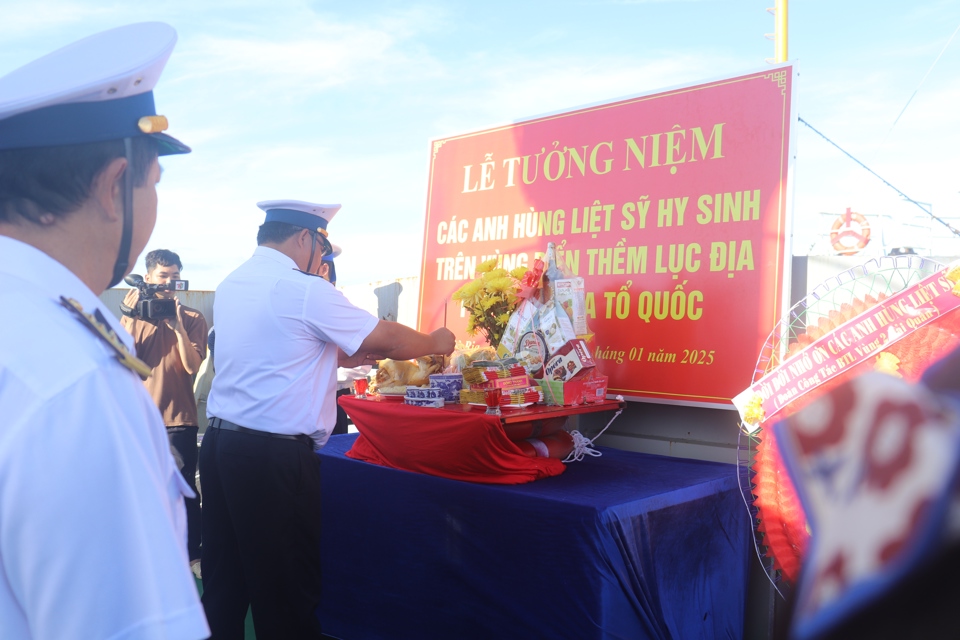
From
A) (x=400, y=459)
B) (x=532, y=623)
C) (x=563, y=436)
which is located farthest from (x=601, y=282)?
(x=532, y=623)

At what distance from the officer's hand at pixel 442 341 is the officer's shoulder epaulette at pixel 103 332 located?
180 cm

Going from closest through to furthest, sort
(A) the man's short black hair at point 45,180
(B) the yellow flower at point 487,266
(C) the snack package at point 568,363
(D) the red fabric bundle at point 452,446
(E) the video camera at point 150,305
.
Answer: (A) the man's short black hair at point 45,180 → (D) the red fabric bundle at point 452,446 → (C) the snack package at point 568,363 → (B) the yellow flower at point 487,266 → (E) the video camera at point 150,305

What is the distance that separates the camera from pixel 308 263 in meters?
2.44

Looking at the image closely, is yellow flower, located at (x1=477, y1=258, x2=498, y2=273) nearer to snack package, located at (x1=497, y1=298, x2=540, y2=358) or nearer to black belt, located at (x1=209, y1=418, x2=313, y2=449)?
snack package, located at (x1=497, y1=298, x2=540, y2=358)

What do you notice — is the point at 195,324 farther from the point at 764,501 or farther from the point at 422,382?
the point at 764,501

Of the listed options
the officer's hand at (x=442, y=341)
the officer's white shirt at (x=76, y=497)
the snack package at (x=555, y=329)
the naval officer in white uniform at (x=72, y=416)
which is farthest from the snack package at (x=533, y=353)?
the officer's white shirt at (x=76, y=497)

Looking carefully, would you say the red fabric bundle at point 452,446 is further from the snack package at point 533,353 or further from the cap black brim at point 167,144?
the cap black brim at point 167,144

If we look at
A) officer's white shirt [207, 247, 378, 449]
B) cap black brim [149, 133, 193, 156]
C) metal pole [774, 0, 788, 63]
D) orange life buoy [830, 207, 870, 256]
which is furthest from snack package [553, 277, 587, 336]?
orange life buoy [830, 207, 870, 256]

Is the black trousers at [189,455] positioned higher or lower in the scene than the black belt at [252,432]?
lower

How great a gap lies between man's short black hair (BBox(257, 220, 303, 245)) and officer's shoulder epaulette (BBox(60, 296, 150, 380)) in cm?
177

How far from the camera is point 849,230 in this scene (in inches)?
415

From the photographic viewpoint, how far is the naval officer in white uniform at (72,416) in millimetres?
532

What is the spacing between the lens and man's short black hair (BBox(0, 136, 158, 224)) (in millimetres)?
715

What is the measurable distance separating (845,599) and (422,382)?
90.9 inches
